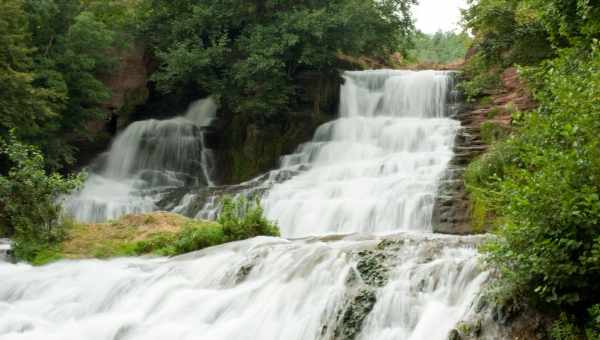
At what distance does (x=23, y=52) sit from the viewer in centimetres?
1973

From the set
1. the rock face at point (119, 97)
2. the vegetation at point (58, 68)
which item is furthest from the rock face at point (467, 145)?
the rock face at point (119, 97)

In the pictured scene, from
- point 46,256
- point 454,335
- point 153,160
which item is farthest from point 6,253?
point 153,160

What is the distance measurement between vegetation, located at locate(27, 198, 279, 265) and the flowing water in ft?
2.38

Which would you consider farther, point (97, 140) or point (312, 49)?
point (97, 140)

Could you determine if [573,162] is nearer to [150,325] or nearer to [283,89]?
[150,325]

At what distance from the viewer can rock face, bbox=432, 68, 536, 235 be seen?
1395cm

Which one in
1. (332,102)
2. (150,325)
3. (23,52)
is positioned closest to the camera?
(150,325)

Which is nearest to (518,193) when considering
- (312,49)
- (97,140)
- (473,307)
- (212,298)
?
(473,307)

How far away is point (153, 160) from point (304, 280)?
18881 millimetres

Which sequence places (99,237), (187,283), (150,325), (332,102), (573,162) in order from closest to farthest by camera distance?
(573,162), (150,325), (187,283), (99,237), (332,102)

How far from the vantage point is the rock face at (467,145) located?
14.0 metres

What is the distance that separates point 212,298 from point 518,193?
4759 millimetres

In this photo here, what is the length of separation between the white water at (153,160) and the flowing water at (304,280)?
562cm

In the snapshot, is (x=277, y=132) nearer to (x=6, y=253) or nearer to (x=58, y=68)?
(x=58, y=68)
